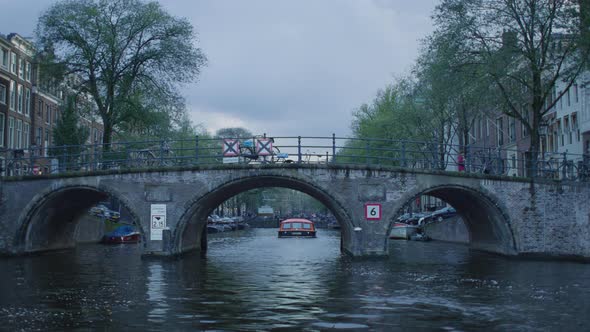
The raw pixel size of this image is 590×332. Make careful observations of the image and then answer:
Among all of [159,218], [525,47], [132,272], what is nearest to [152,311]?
[132,272]

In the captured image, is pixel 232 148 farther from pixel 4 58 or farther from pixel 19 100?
pixel 19 100

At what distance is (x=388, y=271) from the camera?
875 inches

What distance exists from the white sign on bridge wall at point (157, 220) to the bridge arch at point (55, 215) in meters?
0.50

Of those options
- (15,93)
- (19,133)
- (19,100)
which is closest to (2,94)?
(15,93)

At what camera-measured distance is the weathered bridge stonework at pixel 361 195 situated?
27219 millimetres

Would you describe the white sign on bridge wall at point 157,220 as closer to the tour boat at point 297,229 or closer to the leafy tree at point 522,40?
the leafy tree at point 522,40

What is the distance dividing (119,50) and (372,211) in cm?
1989

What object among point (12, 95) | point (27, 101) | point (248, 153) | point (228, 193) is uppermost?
point (27, 101)

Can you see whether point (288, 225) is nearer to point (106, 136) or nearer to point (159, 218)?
point (106, 136)

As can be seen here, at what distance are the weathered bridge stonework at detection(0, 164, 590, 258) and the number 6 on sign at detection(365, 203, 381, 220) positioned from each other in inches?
7.0

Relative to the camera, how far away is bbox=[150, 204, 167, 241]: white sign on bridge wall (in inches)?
1085

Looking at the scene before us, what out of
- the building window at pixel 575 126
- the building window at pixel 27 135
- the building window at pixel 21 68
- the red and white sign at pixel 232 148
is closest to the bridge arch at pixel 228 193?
the red and white sign at pixel 232 148

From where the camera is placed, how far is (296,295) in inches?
626

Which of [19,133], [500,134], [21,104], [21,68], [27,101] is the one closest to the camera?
[19,133]
